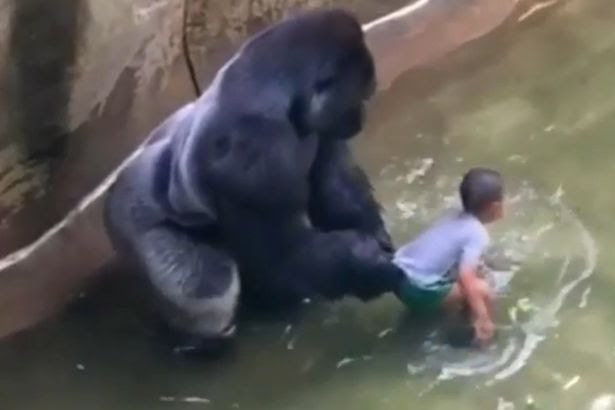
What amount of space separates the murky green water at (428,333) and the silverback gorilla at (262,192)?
3.1 inches

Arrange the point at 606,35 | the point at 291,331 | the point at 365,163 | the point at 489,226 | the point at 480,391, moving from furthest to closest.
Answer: the point at 606,35 < the point at 365,163 < the point at 489,226 < the point at 291,331 < the point at 480,391

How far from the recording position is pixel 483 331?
6.23 ft

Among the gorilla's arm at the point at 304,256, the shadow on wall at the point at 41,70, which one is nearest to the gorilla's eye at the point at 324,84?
the gorilla's arm at the point at 304,256

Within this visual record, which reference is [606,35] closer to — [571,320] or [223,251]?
[571,320]

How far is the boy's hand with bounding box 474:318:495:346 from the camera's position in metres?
1.89

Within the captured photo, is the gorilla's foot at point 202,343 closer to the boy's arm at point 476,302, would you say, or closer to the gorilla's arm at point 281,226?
the gorilla's arm at point 281,226

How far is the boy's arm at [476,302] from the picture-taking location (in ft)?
6.11

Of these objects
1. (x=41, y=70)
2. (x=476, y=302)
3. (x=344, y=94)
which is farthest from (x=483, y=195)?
(x=41, y=70)

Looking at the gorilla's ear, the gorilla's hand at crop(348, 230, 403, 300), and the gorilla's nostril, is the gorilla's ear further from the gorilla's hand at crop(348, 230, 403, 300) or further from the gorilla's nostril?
the gorilla's nostril

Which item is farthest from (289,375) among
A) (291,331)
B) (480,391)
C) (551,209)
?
(551,209)

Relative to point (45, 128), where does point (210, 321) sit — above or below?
below

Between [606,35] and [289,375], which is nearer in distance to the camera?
[289,375]

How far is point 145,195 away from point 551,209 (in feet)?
2.29

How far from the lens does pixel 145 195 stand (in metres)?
1.88
